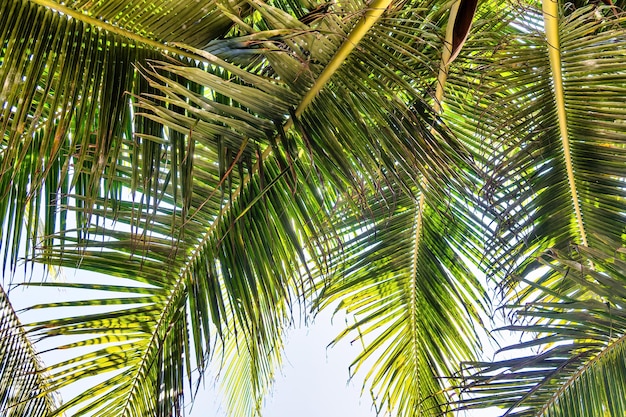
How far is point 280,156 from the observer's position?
4.73 ft

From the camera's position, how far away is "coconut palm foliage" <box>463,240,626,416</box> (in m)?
1.35

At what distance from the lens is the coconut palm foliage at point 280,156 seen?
4.42 feet

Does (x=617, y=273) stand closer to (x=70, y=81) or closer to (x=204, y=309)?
(x=204, y=309)

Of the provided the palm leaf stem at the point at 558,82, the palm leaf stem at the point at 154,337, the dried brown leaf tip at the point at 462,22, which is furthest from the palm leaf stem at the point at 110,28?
the palm leaf stem at the point at 558,82

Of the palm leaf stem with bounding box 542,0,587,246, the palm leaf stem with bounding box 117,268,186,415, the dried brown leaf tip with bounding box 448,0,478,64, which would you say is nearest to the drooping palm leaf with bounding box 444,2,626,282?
the palm leaf stem with bounding box 542,0,587,246

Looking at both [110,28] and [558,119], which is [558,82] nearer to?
[558,119]

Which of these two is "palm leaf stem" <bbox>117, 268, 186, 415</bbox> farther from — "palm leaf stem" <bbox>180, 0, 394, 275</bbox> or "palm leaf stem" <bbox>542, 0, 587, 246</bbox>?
"palm leaf stem" <bbox>542, 0, 587, 246</bbox>

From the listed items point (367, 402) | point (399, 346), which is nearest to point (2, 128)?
point (399, 346)

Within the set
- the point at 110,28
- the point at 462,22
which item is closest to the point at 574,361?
the point at 462,22

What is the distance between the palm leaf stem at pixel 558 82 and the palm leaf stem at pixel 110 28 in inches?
35.5

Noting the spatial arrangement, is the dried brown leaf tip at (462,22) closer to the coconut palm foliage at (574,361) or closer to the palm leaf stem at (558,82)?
the palm leaf stem at (558,82)

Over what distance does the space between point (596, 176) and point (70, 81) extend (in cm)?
150

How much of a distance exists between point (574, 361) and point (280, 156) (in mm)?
866

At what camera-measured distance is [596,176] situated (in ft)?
6.04
